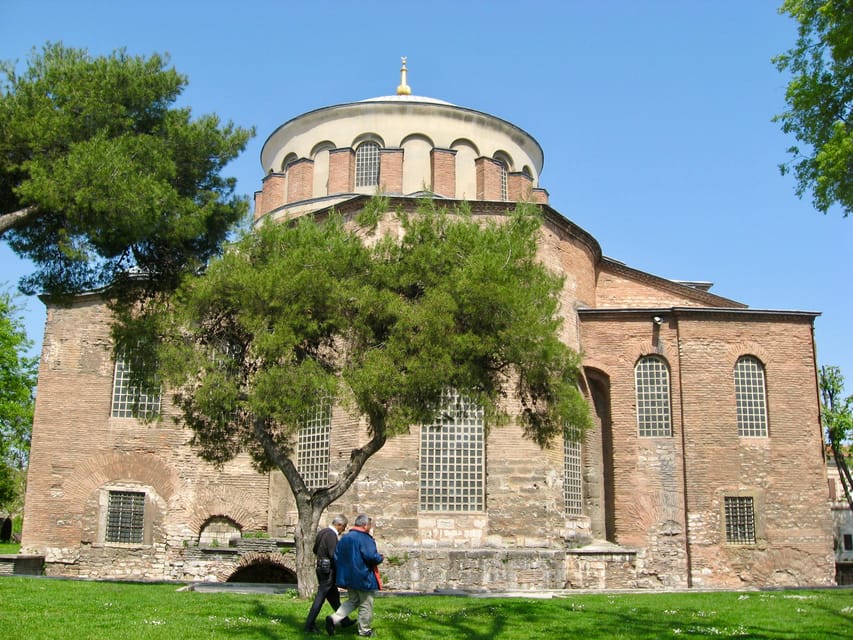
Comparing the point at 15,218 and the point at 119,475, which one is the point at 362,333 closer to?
the point at 15,218

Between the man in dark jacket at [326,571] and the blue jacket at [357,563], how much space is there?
0.47 metres

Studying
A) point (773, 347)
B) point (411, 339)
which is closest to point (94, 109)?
point (411, 339)

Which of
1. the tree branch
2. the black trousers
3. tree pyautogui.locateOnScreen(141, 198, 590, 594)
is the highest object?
the tree branch

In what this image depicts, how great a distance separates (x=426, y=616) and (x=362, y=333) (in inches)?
155

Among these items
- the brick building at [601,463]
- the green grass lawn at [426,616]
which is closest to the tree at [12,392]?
the brick building at [601,463]

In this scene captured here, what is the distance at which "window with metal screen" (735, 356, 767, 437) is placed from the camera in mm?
21156

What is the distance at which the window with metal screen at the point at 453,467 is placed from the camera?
1772 centimetres

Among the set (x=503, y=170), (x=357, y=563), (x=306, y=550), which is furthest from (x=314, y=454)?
(x=357, y=563)

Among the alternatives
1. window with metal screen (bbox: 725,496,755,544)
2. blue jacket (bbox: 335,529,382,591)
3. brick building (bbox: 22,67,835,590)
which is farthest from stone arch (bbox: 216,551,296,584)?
window with metal screen (bbox: 725,496,755,544)

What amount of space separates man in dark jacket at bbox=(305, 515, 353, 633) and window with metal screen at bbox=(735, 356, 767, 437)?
14730 millimetres

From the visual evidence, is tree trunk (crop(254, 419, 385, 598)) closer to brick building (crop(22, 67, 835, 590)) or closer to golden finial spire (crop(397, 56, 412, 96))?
brick building (crop(22, 67, 835, 590))

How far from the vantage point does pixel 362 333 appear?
12.0 metres

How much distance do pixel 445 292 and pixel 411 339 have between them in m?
0.81

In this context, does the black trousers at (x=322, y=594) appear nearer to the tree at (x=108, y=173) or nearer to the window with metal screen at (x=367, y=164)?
the tree at (x=108, y=173)
